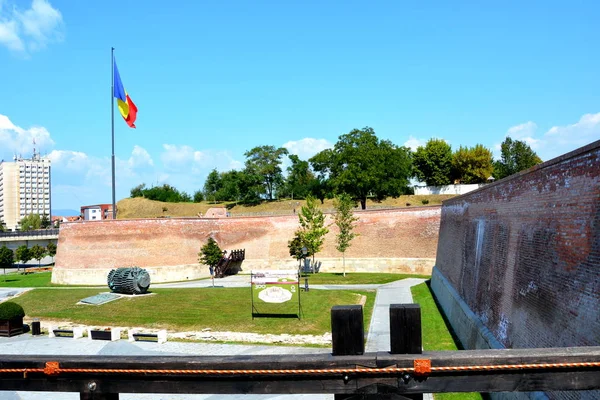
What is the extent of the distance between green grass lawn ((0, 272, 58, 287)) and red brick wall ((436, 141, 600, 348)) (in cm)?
3517

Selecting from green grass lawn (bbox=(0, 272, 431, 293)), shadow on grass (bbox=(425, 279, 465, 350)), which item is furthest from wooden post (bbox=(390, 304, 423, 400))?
green grass lawn (bbox=(0, 272, 431, 293))

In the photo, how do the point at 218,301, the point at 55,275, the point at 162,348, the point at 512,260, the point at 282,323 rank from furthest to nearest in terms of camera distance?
the point at 55,275
the point at 218,301
the point at 282,323
the point at 162,348
the point at 512,260

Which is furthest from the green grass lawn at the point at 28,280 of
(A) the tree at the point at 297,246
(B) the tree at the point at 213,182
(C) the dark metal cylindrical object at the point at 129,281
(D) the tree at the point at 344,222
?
(B) the tree at the point at 213,182

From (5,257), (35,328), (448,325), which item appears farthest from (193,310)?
(5,257)

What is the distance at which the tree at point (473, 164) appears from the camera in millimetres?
66938

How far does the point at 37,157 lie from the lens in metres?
162

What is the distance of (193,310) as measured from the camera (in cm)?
2322

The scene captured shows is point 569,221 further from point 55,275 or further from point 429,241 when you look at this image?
point 55,275

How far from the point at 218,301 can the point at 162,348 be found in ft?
25.5

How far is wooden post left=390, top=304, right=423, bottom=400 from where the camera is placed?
246cm

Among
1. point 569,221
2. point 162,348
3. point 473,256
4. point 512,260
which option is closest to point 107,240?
point 162,348

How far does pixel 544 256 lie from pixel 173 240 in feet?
110

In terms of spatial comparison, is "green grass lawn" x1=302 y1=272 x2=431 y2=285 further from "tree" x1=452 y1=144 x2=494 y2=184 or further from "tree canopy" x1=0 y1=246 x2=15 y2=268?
"tree" x1=452 y1=144 x2=494 y2=184

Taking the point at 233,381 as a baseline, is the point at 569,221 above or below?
above
